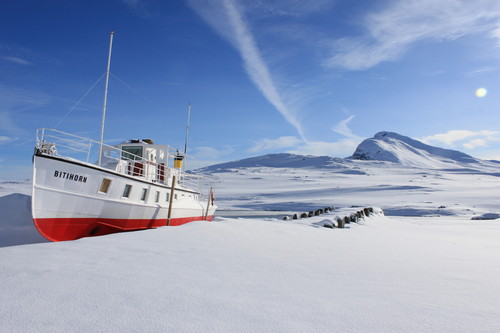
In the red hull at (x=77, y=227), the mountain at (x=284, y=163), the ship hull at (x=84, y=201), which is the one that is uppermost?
the mountain at (x=284, y=163)

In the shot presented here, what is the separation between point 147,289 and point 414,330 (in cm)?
282

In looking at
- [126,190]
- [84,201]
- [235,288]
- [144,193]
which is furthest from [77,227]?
[235,288]

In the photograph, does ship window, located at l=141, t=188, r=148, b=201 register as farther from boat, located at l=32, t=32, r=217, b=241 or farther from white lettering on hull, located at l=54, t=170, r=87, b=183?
white lettering on hull, located at l=54, t=170, r=87, b=183

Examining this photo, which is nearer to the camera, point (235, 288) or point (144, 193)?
point (235, 288)

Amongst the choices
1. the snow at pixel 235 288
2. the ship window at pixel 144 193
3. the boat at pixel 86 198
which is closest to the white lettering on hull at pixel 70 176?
the boat at pixel 86 198

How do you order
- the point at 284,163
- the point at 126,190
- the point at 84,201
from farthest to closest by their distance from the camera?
1. the point at 284,163
2. the point at 126,190
3. the point at 84,201

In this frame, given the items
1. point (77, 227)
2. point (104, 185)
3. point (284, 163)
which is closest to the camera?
point (77, 227)

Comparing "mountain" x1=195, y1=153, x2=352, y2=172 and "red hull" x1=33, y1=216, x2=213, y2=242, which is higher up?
"mountain" x1=195, y1=153, x2=352, y2=172

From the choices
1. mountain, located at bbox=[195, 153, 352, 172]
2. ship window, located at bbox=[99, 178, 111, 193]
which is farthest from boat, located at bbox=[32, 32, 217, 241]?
mountain, located at bbox=[195, 153, 352, 172]

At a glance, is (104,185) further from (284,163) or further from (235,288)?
(284,163)

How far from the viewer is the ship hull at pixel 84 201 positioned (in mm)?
10328

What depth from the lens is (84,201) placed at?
1131 cm

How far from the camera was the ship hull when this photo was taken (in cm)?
1033

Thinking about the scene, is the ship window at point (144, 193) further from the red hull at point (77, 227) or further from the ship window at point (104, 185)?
the ship window at point (104, 185)
